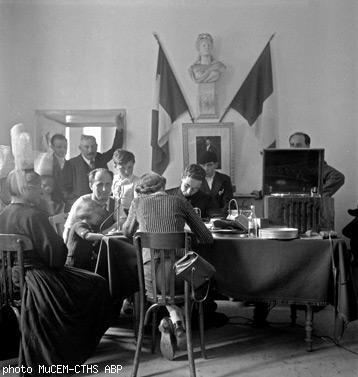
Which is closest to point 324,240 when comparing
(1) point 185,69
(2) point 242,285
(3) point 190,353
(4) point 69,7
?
(2) point 242,285

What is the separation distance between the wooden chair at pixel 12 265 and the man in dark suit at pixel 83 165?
218cm

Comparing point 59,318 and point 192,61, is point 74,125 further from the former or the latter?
point 59,318

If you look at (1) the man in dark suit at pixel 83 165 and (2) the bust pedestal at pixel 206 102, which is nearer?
(1) the man in dark suit at pixel 83 165

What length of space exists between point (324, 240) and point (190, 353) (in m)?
0.96

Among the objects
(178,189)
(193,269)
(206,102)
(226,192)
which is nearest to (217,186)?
(226,192)

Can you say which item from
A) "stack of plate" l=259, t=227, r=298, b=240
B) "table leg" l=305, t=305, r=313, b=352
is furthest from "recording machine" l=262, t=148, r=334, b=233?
"table leg" l=305, t=305, r=313, b=352

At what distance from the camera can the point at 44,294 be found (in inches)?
84.9

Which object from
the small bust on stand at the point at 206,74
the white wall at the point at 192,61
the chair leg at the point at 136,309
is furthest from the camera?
the small bust on stand at the point at 206,74

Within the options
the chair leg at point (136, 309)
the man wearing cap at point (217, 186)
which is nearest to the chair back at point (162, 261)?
the chair leg at point (136, 309)

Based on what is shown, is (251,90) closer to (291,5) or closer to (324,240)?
(291,5)

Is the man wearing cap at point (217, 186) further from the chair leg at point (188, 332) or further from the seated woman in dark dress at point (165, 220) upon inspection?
the chair leg at point (188, 332)

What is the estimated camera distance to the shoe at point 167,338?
238 centimetres

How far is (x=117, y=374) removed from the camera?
2.26 m

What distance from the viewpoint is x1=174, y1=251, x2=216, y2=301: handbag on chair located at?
2105mm
